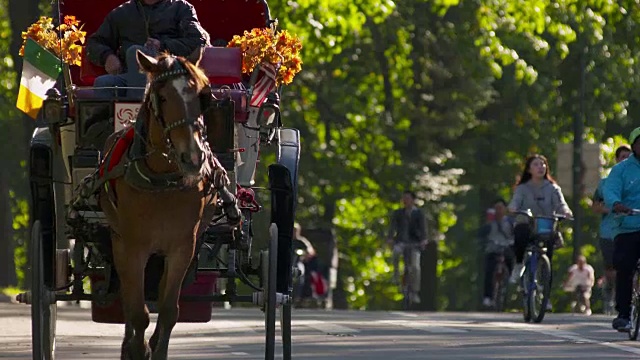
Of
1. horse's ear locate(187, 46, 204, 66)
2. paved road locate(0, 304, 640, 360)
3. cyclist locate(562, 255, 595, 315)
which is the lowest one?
paved road locate(0, 304, 640, 360)

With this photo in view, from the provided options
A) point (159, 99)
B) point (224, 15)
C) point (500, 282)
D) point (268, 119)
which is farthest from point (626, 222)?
point (500, 282)

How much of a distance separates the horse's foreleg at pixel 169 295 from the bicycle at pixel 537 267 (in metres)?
11.7

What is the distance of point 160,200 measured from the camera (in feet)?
39.5

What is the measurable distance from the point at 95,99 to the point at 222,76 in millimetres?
837

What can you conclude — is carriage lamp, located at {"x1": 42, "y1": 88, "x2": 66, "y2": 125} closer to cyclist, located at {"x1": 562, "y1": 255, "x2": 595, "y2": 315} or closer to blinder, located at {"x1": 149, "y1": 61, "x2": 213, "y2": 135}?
blinder, located at {"x1": 149, "y1": 61, "x2": 213, "y2": 135}

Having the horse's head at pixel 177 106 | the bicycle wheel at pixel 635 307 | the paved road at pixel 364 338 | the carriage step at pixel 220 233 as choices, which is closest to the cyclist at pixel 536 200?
the paved road at pixel 364 338

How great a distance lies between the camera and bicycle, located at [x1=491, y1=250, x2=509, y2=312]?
3184 cm

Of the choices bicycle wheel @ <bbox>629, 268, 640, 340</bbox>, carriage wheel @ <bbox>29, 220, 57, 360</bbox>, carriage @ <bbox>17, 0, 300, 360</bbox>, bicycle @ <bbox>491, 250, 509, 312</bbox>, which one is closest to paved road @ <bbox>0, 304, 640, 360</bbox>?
bicycle wheel @ <bbox>629, 268, 640, 340</bbox>

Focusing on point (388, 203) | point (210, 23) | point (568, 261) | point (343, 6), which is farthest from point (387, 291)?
point (210, 23)

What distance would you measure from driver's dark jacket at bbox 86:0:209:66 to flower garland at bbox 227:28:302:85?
23.2 inches

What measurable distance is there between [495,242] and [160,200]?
67.4 feet

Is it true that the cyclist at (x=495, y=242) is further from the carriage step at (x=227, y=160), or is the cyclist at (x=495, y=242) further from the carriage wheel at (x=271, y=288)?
the carriage step at (x=227, y=160)

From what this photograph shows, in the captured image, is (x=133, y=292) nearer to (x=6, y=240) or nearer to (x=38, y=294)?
(x=38, y=294)

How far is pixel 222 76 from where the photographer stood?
43.9 ft
